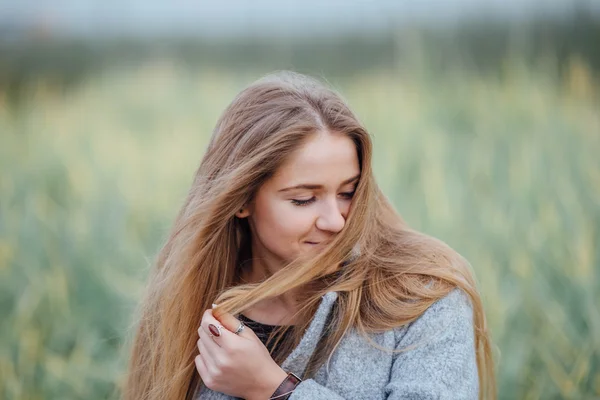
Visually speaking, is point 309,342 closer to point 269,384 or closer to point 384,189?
point 269,384

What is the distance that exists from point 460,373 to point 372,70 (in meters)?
2.20

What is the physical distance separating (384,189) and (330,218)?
1.46 m

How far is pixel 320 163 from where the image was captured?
1.75 meters

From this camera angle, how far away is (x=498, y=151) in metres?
3.22

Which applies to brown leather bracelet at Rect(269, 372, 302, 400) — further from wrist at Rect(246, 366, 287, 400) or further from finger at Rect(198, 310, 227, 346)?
finger at Rect(198, 310, 227, 346)

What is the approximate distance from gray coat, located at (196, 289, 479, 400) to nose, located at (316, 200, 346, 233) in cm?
16

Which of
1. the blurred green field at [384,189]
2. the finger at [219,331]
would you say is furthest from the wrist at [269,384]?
the blurred green field at [384,189]

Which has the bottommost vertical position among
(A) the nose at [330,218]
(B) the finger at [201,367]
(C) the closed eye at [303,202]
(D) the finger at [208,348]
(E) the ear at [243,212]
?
(B) the finger at [201,367]

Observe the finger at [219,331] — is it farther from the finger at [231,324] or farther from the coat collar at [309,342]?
the coat collar at [309,342]

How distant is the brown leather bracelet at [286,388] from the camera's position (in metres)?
1.64

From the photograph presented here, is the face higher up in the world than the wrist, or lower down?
higher up

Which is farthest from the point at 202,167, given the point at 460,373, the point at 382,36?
the point at 382,36

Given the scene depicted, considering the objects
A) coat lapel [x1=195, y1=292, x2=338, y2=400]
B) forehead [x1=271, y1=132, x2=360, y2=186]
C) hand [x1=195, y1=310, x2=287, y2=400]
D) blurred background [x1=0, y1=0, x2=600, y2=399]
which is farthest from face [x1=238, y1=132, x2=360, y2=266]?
blurred background [x1=0, y1=0, x2=600, y2=399]

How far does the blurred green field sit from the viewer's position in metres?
2.78
